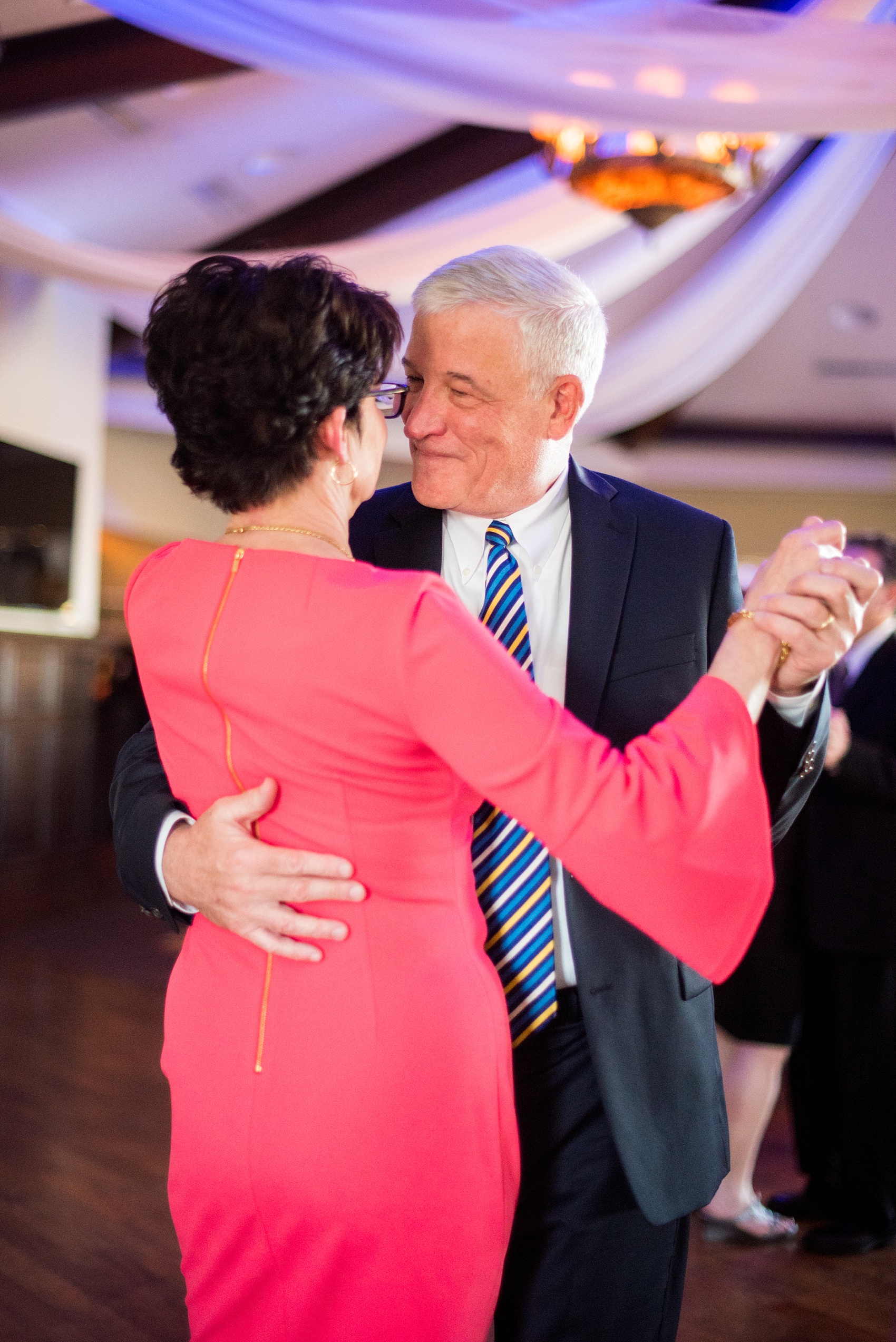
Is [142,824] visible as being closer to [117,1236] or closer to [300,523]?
[300,523]

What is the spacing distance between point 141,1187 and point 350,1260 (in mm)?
2386

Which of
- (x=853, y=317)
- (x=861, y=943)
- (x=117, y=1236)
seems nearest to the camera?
(x=117, y=1236)

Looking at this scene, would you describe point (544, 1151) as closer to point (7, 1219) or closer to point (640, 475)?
point (7, 1219)

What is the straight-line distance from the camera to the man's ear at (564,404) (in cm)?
159

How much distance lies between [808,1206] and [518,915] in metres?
2.40

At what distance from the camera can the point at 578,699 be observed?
56.9 inches

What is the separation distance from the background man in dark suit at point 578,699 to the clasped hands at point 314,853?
16 mm

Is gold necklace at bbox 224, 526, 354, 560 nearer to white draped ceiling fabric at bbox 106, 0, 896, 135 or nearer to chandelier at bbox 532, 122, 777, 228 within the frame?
white draped ceiling fabric at bbox 106, 0, 896, 135

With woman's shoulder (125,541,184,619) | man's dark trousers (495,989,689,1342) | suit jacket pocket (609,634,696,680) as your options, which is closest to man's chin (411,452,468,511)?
suit jacket pocket (609,634,696,680)

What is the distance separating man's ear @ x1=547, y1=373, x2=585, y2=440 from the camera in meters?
1.59

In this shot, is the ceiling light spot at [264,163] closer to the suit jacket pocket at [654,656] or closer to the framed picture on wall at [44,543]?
the framed picture on wall at [44,543]

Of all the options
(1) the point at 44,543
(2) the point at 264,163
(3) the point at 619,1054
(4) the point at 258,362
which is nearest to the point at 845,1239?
(3) the point at 619,1054

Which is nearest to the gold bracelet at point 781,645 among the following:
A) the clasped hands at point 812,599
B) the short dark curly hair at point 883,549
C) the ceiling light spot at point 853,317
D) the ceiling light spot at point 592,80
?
the clasped hands at point 812,599

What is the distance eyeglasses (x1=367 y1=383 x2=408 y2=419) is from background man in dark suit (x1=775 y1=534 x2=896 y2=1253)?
2085 mm
